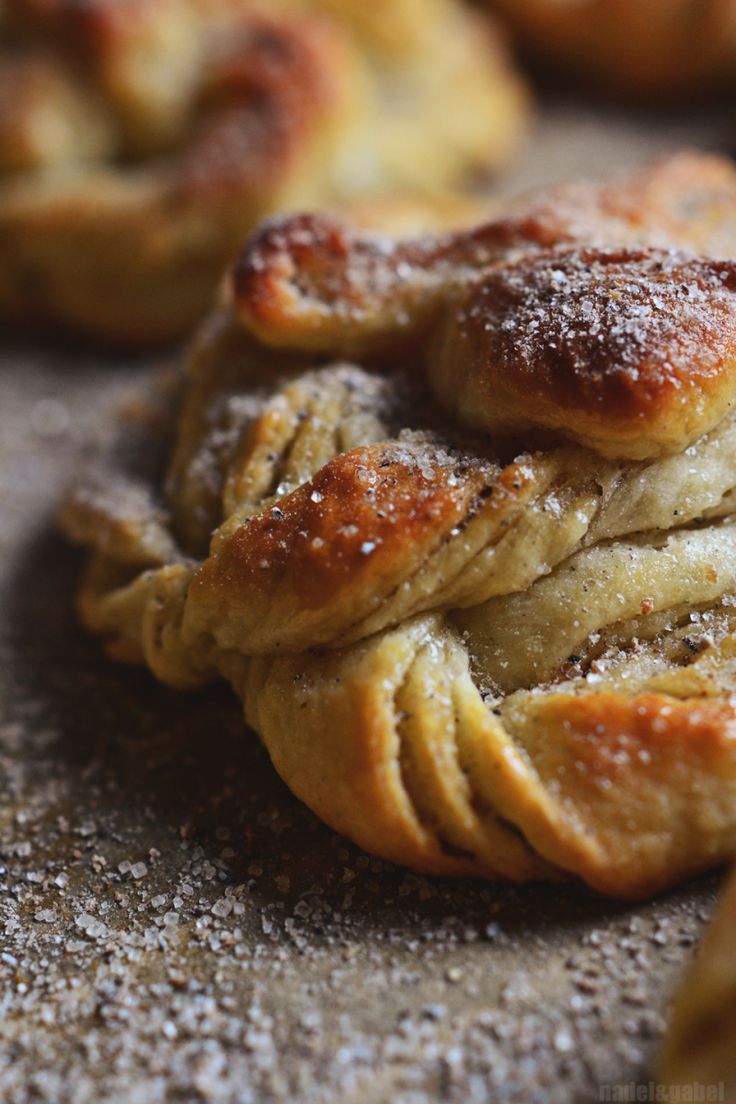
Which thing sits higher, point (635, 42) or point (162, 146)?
Result: point (635, 42)

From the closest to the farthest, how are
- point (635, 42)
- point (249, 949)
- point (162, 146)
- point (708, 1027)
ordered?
point (708, 1027)
point (249, 949)
point (162, 146)
point (635, 42)

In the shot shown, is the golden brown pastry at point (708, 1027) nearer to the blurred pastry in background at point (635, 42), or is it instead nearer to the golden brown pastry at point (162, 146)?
the golden brown pastry at point (162, 146)

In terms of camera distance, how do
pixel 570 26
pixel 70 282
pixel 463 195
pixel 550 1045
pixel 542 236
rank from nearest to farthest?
pixel 550 1045 < pixel 542 236 < pixel 70 282 < pixel 463 195 < pixel 570 26

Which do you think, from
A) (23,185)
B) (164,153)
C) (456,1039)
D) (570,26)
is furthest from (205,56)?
(456,1039)

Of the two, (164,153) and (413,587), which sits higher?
(413,587)

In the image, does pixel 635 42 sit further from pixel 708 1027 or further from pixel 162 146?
pixel 708 1027

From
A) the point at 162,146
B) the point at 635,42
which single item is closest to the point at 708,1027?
the point at 162,146

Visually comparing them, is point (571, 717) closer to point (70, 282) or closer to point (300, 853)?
point (300, 853)
